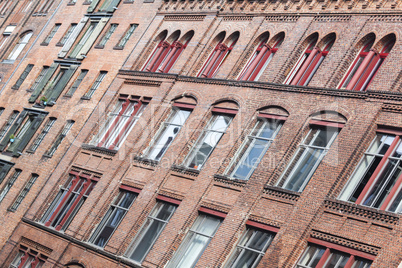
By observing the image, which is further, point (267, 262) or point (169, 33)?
point (169, 33)

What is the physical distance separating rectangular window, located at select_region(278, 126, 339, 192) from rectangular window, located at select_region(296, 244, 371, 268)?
7.84 feet

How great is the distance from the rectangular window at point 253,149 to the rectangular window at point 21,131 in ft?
47.3

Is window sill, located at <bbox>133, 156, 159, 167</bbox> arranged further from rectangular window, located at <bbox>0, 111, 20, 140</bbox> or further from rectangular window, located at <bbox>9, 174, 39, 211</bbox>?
rectangular window, located at <bbox>0, 111, 20, 140</bbox>

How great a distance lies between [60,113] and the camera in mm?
33062

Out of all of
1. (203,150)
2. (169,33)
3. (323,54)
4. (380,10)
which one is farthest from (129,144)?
(380,10)

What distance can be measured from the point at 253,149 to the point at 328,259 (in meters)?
5.96

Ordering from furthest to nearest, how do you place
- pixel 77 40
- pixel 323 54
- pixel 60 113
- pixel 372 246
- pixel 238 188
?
1. pixel 77 40
2. pixel 60 113
3. pixel 323 54
4. pixel 238 188
5. pixel 372 246

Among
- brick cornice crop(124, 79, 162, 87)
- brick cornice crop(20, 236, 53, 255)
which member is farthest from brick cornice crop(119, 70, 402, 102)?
brick cornice crop(20, 236, 53, 255)

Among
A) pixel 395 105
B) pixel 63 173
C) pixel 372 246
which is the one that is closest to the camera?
pixel 372 246

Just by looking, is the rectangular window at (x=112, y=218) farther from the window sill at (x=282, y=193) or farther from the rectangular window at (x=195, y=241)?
the window sill at (x=282, y=193)

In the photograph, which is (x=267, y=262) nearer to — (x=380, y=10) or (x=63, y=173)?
(x=380, y=10)

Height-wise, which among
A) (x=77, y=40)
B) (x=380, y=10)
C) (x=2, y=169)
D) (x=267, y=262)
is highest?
(x=380, y=10)

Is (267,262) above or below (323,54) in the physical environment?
below

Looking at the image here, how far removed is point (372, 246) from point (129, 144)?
13.3m
